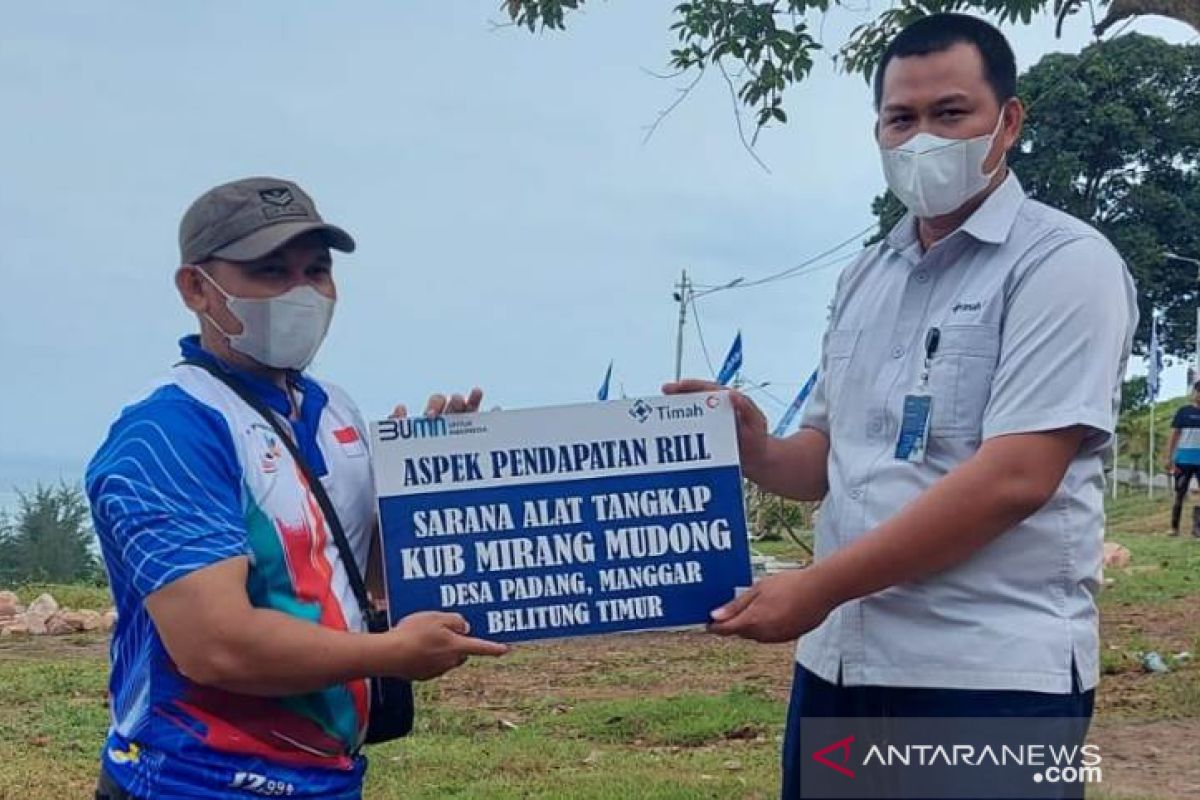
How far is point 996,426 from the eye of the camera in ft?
6.91

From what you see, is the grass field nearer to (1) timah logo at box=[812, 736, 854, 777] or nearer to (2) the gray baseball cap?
(1) timah logo at box=[812, 736, 854, 777]

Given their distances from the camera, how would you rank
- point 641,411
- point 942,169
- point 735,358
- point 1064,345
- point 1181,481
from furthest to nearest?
point 1181,481 → point 735,358 → point 641,411 → point 942,169 → point 1064,345

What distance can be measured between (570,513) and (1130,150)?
3221 centimetres

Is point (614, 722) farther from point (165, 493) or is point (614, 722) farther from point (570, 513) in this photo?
point (165, 493)

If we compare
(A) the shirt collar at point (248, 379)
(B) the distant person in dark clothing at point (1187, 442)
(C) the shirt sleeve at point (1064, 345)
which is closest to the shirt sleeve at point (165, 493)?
(A) the shirt collar at point (248, 379)

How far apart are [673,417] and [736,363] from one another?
182cm

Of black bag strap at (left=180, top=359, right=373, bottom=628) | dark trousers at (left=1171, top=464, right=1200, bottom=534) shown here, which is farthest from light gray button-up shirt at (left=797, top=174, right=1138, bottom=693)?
dark trousers at (left=1171, top=464, right=1200, bottom=534)

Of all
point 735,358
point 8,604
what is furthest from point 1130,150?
point 735,358

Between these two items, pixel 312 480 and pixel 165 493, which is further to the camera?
pixel 312 480

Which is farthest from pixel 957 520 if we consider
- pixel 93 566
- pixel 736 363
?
pixel 93 566

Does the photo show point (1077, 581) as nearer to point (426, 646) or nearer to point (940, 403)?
point (940, 403)

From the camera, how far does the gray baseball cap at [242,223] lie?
2164 millimetres

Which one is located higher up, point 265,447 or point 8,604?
point 265,447

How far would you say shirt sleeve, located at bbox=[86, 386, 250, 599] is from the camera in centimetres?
193
